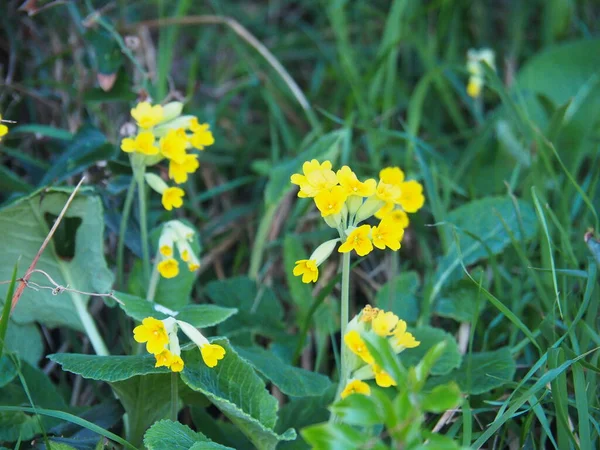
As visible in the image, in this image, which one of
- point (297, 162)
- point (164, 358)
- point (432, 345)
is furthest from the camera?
point (297, 162)

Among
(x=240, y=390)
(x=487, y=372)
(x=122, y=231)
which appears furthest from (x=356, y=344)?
(x=122, y=231)

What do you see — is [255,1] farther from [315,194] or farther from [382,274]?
[315,194]

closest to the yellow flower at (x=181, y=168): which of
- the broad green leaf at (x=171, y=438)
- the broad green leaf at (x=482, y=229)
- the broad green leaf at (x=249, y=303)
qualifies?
the broad green leaf at (x=249, y=303)

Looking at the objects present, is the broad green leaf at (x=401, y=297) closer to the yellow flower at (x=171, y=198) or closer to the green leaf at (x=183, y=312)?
the green leaf at (x=183, y=312)

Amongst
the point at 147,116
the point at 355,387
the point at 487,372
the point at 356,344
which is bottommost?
the point at 487,372

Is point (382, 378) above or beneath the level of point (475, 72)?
beneath

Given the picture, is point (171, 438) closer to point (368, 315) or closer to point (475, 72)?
point (368, 315)

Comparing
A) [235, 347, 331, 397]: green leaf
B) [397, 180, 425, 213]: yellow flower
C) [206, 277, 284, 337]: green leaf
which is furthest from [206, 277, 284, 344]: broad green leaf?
[397, 180, 425, 213]: yellow flower
